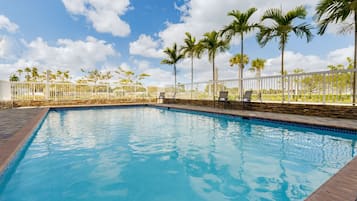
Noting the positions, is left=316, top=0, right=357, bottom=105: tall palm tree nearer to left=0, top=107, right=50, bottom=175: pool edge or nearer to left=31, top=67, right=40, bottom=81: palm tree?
left=0, top=107, right=50, bottom=175: pool edge

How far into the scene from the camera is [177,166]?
2721 millimetres

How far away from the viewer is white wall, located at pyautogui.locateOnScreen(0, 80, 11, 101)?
9555mm

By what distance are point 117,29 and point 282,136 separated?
16311 millimetres

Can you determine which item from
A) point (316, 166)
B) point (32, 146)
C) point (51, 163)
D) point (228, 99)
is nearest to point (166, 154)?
point (51, 163)

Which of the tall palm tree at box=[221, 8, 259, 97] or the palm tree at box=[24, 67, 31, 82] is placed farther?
the palm tree at box=[24, 67, 31, 82]

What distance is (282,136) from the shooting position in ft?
14.1

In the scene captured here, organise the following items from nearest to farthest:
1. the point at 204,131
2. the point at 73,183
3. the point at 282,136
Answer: the point at 73,183
the point at 282,136
the point at 204,131

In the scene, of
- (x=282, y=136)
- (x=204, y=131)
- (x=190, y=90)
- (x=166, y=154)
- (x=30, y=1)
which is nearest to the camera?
(x=166, y=154)

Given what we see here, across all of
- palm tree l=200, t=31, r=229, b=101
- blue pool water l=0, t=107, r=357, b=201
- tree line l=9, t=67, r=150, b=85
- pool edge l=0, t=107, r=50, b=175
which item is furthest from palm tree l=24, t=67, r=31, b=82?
pool edge l=0, t=107, r=50, b=175

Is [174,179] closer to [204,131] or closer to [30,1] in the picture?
[204,131]

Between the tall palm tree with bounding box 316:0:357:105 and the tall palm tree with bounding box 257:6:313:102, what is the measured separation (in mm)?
1546

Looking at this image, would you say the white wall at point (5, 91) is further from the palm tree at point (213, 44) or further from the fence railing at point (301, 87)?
the fence railing at point (301, 87)

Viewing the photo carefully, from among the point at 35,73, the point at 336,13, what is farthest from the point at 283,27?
the point at 35,73

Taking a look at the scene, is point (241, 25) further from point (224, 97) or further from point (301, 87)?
point (301, 87)
